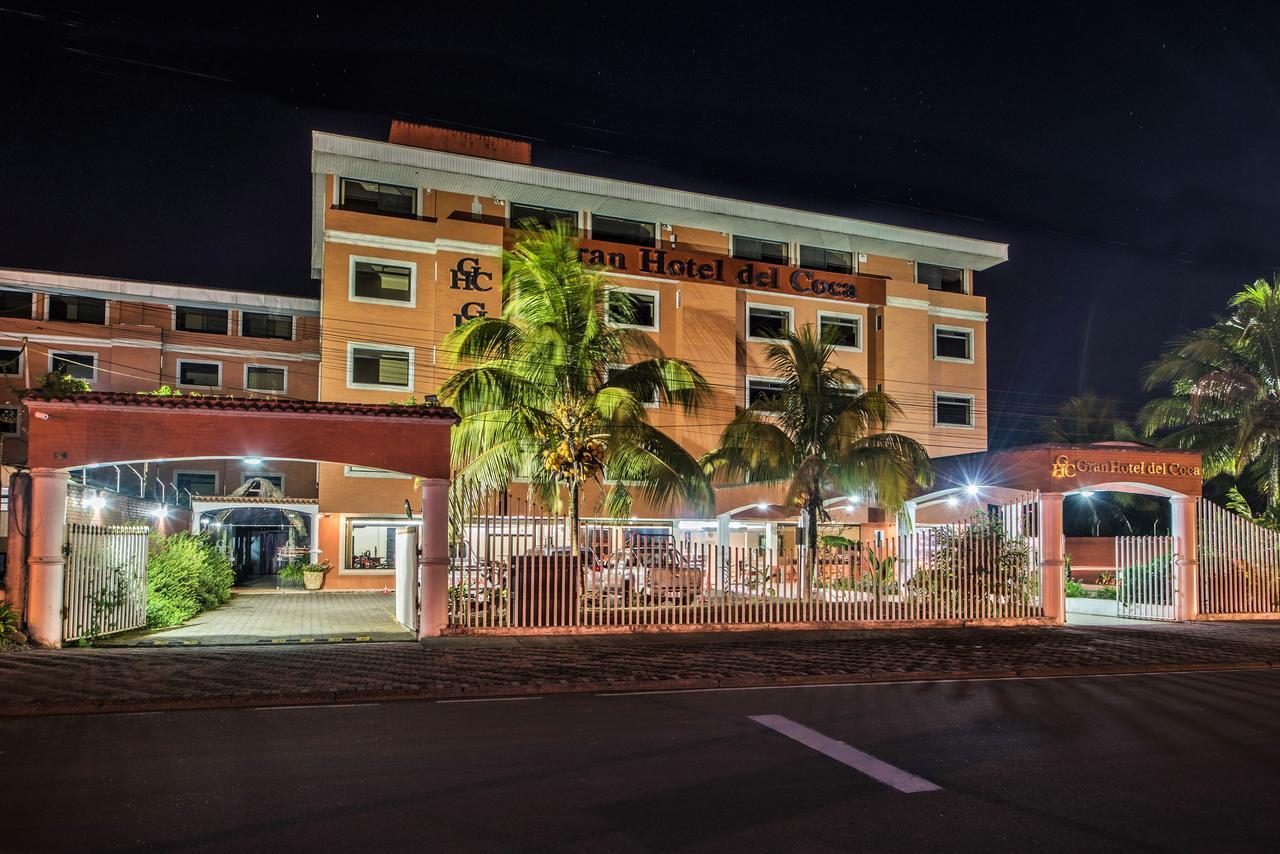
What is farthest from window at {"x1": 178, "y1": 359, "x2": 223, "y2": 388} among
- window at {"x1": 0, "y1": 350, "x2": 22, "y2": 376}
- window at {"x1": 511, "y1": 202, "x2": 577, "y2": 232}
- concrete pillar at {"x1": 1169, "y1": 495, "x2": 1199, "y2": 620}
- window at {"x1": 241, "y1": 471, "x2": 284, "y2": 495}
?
concrete pillar at {"x1": 1169, "y1": 495, "x2": 1199, "y2": 620}

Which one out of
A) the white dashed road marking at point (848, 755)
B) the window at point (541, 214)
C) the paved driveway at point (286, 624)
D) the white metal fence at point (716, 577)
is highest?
the window at point (541, 214)

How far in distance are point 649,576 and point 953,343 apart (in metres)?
27.0

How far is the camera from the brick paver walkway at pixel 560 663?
34.6ft

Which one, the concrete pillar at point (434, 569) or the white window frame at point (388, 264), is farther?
the white window frame at point (388, 264)

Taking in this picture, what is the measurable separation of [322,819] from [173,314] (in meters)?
36.4

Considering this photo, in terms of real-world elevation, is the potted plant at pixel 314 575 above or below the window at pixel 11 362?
below

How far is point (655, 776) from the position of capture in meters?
6.98

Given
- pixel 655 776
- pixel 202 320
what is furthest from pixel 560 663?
pixel 202 320

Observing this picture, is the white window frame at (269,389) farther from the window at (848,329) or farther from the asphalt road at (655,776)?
the asphalt road at (655,776)

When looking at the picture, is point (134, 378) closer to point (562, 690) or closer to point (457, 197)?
point (457, 197)

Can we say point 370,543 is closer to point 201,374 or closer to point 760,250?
point 201,374

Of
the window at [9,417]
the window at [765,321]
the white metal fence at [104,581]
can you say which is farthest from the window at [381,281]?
the white metal fence at [104,581]

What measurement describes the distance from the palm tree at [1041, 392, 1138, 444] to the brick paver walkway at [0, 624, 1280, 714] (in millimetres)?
27262

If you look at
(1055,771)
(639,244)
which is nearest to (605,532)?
(1055,771)
